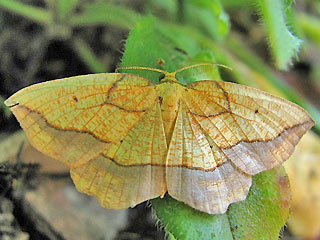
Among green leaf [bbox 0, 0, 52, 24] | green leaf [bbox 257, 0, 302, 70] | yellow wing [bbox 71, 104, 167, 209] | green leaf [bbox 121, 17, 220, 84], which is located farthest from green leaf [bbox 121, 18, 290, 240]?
green leaf [bbox 0, 0, 52, 24]

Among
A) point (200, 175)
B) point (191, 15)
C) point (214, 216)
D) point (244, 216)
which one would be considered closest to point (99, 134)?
point (200, 175)

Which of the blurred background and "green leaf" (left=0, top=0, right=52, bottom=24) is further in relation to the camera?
"green leaf" (left=0, top=0, right=52, bottom=24)

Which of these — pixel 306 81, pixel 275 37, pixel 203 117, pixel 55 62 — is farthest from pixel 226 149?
pixel 306 81

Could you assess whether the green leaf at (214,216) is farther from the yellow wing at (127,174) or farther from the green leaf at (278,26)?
the green leaf at (278,26)

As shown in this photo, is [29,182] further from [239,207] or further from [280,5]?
[280,5]

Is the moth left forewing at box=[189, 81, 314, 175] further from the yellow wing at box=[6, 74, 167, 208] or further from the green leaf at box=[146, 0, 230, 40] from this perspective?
the green leaf at box=[146, 0, 230, 40]

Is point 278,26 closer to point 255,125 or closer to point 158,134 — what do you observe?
point 255,125

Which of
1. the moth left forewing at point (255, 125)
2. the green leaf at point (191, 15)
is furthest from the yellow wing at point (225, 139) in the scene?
the green leaf at point (191, 15)
